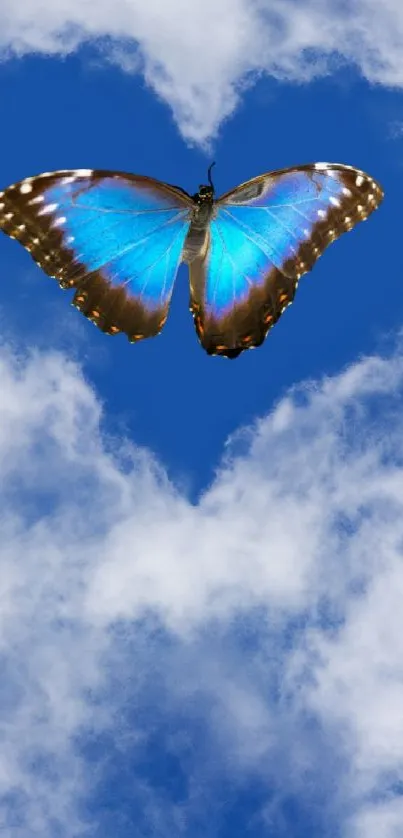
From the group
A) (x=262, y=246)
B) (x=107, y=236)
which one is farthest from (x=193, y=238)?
(x=107, y=236)

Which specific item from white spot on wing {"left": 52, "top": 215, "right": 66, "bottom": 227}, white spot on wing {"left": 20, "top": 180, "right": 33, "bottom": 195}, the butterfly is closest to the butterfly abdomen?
the butterfly

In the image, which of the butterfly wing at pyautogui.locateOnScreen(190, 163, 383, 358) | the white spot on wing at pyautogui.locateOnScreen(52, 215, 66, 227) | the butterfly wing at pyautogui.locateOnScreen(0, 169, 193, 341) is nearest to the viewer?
the butterfly wing at pyautogui.locateOnScreen(0, 169, 193, 341)

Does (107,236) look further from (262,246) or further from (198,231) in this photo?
(262,246)

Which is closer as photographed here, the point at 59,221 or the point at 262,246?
the point at 59,221

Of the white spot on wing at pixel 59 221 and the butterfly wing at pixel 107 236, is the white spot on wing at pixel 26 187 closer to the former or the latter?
the butterfly wing at pixel 107 236

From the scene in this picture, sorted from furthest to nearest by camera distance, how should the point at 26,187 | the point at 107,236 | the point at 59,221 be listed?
the point at 107,236 → the point at 59,221 → the point at 26,187

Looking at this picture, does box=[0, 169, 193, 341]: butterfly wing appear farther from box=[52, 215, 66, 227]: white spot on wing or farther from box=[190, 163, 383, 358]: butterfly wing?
box=[190, 163, 383, 358]: butterfly wing

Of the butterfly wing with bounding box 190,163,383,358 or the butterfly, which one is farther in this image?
the butterfly wing with bounding box 190,163,383,358
